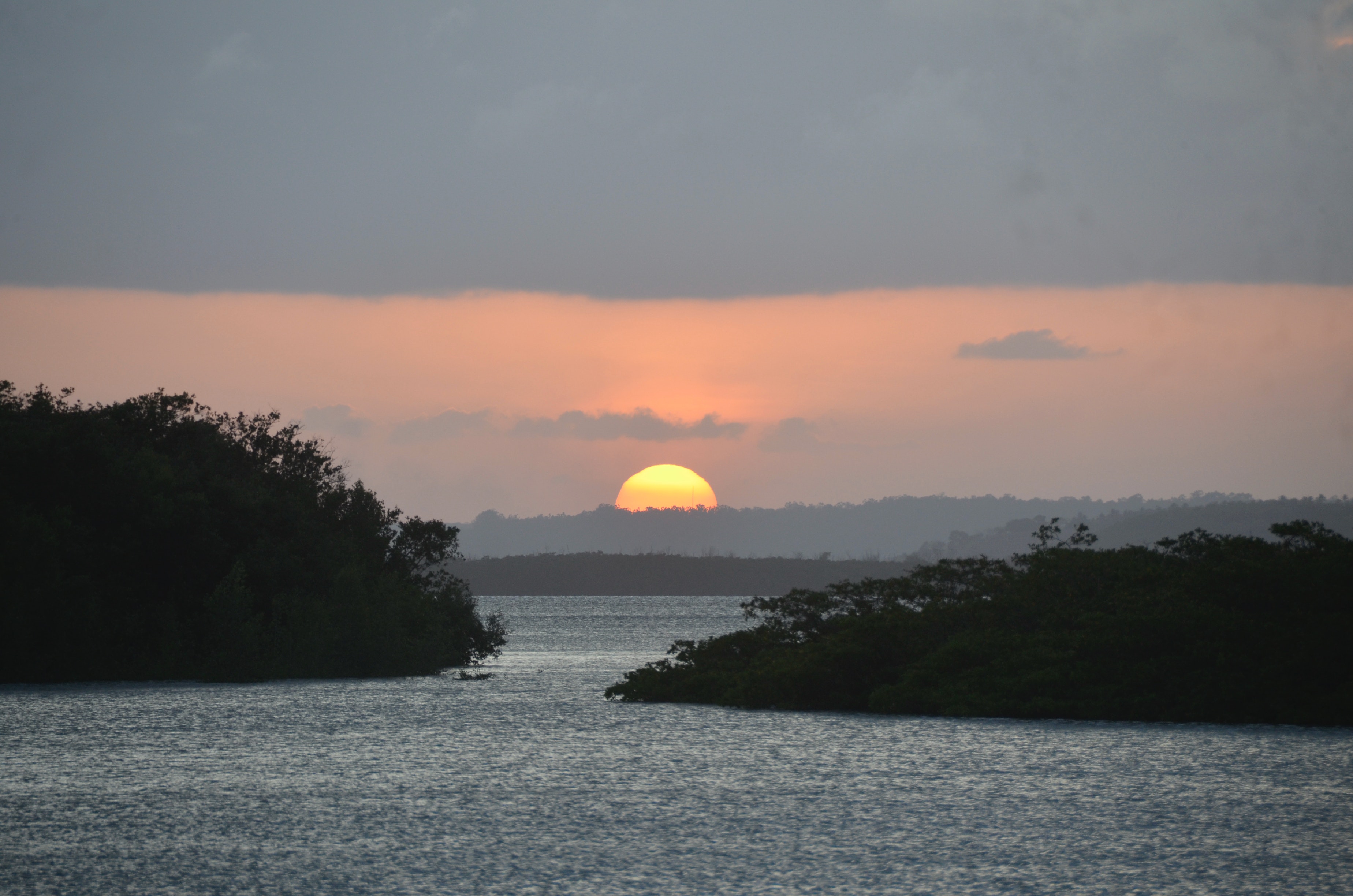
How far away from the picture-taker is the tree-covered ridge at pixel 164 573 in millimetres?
34406

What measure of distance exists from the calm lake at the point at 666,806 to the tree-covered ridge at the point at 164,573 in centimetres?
1057

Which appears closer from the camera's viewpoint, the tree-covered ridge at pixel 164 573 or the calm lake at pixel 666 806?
the calm lake at pixel 666 806

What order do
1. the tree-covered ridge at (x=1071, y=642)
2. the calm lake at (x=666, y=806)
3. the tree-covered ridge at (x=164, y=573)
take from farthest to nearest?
1. the tree-covered ridge at (x=164, y=573)
2. the tree-covered ridge at (x=1071, y=642)
3. the calm lake at (x=666, y=806)

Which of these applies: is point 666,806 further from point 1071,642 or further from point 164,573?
point 164,573

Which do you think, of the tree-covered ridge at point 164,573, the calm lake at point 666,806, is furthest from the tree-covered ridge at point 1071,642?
the tree-covered ridge at point 164,573

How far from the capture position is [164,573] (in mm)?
38781

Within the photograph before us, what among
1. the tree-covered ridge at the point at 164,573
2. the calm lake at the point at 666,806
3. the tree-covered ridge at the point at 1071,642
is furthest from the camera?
the tree-covered ridge at the point at 164,573

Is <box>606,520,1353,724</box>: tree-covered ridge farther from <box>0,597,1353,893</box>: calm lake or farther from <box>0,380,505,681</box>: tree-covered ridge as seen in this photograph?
<box>0,380,505,681</box>: tree-covered ridge

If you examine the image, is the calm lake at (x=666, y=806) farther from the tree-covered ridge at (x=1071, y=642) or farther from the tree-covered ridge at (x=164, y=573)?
the tree-covered ridge at (x=164, y=573)

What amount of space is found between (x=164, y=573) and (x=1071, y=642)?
26.6 metres

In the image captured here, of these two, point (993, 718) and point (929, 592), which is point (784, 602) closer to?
point (929, 592)

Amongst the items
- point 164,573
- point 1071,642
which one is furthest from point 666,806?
point 164,573

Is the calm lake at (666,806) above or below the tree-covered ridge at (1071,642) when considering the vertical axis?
below

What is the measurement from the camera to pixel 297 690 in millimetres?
32094
